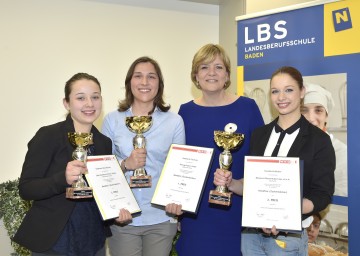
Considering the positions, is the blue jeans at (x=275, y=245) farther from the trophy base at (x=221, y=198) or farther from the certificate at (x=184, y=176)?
the certificate at (x=184, y=176)

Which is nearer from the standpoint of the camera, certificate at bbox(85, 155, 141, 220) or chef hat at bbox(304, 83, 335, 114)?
certificate at bbox(85, 155, 141, 220)

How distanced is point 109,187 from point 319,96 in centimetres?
194

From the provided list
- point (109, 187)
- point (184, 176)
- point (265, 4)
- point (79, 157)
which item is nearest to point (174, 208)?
point (184, 176)

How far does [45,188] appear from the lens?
2188 millimetres

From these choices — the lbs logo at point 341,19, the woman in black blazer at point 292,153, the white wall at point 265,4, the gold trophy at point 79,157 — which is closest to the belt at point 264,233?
the woman in black blazer at point 292,153

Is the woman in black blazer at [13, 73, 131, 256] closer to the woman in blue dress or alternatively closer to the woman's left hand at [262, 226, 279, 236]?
the woman in blue dress

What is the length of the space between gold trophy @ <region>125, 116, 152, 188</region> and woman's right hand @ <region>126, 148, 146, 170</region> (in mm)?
51

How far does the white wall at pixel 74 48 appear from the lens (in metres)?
4.54

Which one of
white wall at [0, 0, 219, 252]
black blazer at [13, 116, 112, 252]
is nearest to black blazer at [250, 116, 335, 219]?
black blazer at [13, 116, 112, 252]

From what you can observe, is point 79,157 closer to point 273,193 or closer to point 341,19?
point 273,193

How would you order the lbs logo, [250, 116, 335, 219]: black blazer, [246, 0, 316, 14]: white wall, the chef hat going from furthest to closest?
[246, 0, 316, 14]: white wall → the chef hat → the lbs logo → [250, 116, 335, 219]: black blazer

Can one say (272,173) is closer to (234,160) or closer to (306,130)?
(306,130)

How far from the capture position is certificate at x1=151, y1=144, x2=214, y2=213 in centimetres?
260

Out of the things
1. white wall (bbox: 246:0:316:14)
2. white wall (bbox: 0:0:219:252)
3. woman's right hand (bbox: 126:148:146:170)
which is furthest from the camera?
white wall (bbox: 246:0:316:14)
